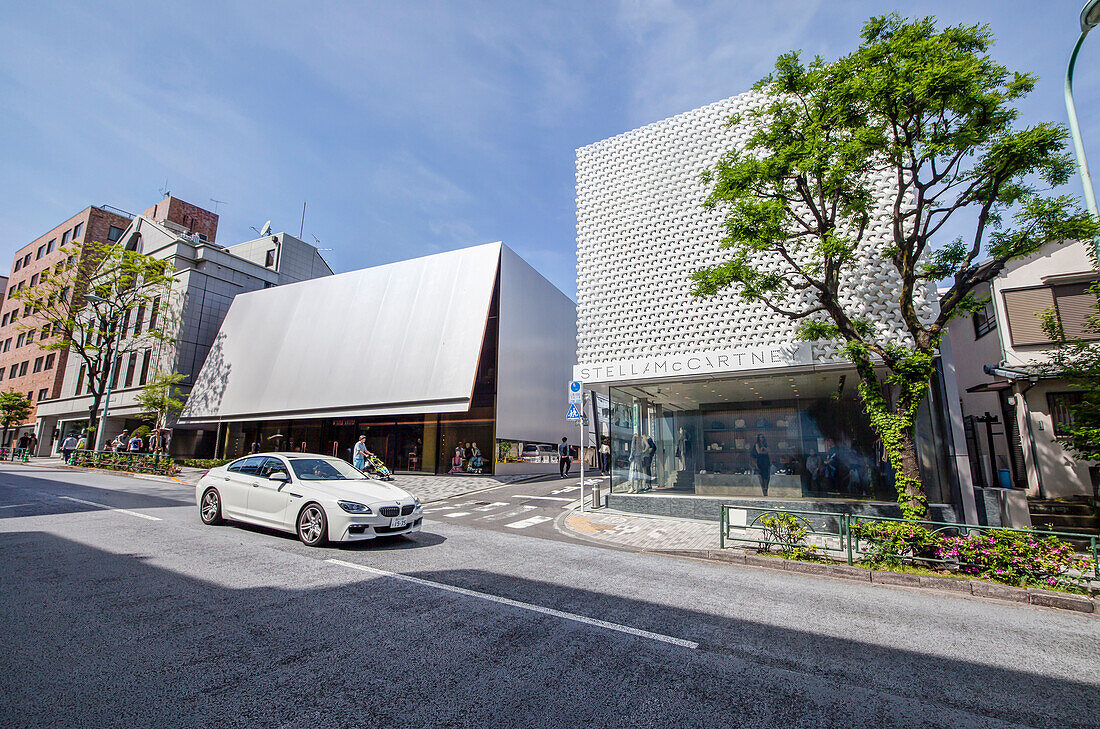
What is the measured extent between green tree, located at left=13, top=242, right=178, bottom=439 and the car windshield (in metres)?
26.1

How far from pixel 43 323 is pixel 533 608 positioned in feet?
197

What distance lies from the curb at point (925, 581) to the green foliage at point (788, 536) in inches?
10.6

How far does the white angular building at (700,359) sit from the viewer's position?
12594 mm

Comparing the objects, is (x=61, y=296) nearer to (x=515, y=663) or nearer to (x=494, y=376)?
(x=494, y=376)

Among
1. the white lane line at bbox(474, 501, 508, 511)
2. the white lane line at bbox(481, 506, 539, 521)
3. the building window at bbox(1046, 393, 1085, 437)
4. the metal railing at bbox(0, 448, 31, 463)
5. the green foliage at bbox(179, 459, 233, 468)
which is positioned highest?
the building window at bbox(1046, 393, 1085, 437)

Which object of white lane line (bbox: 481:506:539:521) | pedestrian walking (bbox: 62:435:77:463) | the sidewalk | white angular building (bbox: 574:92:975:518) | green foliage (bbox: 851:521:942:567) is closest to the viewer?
green foliage (bbox: 851:521:942:567)

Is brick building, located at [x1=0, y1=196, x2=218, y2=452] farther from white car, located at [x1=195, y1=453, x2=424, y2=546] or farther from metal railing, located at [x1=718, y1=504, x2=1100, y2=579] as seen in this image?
metal railing, located at [x1=718, y1=504, x2=1100, y2=579]

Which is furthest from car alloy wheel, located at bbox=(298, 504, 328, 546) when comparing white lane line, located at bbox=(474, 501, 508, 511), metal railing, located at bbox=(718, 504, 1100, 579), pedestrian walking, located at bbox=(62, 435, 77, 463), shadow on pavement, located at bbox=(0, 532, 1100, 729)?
pedestrian walking, located at bbox=(62, 435, 77, 463)

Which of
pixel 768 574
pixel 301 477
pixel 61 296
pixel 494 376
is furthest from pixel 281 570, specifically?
pixel 61 296

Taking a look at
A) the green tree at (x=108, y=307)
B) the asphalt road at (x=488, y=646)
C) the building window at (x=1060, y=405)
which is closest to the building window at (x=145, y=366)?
the green tree at (x=108, y=307)

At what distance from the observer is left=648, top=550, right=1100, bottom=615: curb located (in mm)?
6445

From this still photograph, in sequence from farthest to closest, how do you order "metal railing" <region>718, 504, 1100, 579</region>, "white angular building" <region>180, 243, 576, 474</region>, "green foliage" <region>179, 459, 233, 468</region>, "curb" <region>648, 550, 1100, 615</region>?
"green foliage" <region>179, 459, 233, 468</region> < "white angular building" <region>180, 243, 576, 474</region> < "metal railing" <region>718, 504, 1100, 579</region> < "curb" <region>648, 550, 1100, 615</region>

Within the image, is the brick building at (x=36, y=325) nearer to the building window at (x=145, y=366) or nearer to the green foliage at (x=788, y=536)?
Answer: the building window at (x=145, y=366)

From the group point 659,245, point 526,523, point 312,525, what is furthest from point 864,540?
point 659,245
